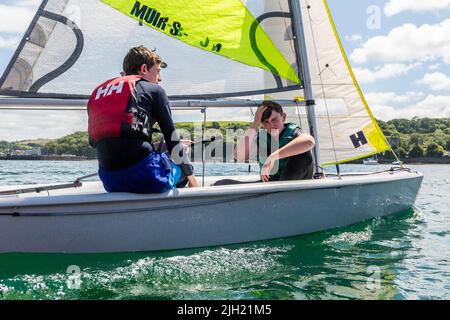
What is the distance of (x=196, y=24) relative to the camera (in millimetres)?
4613

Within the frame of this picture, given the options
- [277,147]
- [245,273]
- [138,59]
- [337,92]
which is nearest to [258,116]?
[277,147]

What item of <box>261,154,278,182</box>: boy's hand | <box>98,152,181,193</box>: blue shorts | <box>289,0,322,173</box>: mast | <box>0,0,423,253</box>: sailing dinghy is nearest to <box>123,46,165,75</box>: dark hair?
<box>98,152,181,193</box>: blue shorts

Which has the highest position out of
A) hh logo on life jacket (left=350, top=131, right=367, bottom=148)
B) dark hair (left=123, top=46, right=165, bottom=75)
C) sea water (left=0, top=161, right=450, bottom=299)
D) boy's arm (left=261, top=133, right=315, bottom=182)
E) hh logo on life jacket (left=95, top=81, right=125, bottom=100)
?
dark hair (left=123, top=46, right=165, bottom=75)

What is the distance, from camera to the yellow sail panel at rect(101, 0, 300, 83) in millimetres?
4492

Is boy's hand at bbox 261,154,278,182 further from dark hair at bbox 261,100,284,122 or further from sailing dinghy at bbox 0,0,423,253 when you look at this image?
dark hair at bbox 261,100,284,122

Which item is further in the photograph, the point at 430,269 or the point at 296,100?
the point at 296,100

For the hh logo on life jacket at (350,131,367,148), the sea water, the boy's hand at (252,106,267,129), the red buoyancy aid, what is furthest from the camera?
the hh logo on life jacket at (350,131,367,148)

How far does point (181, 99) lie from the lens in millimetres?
4711

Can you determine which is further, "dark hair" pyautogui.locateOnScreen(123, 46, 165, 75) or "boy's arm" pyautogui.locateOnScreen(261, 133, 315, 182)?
"boy's arm" pyautogui.locateOnScreen(261, 133, 315, 182)

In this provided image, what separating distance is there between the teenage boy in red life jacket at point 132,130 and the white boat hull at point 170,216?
0.13 metres

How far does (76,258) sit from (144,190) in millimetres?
744

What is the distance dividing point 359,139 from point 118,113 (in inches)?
161
